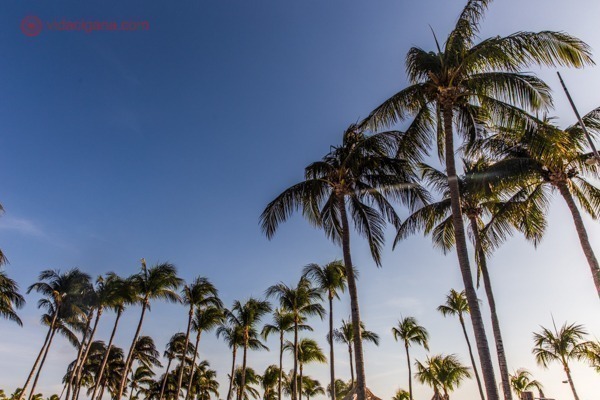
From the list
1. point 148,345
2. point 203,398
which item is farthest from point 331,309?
point 203,398

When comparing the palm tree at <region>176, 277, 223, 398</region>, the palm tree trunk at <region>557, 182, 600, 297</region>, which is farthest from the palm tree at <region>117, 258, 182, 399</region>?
the palm tree trunk at <region>557, 182, 600, 297</region>

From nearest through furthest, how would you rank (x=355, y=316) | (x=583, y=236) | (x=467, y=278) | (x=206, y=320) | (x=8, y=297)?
1. (x=467, y=278)
2. (x=355, y=316)
3. (x=583, y=236)
4. (x=8, y=297)
5. (x=206, y=320)

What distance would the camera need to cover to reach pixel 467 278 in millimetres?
10289

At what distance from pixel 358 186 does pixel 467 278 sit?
6336 mm

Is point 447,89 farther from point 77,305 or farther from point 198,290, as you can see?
point 77,305

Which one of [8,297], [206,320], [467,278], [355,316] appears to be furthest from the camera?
[206,320]

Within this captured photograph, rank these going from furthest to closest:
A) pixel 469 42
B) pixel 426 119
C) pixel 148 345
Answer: pixel 148 345
pixel 426 119
pixel 469 42

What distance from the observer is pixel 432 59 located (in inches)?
489

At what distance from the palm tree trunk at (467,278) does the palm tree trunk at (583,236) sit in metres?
6.45

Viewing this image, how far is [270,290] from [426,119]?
23.3 m

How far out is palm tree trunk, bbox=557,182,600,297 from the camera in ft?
44.6

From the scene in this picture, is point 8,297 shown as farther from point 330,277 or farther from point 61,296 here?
point 330,277

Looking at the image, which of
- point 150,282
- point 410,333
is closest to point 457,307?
point 410,333

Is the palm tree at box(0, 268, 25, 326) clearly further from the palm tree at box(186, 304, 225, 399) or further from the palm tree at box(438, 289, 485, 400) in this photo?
the palm tree at box(438, 289, 485, 400)
